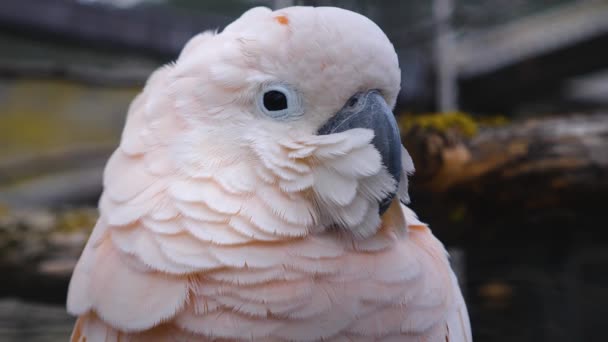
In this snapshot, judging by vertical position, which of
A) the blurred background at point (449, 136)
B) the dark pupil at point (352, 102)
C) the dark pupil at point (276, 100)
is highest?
the dark pupil at point (276, 100)

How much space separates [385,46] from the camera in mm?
1080

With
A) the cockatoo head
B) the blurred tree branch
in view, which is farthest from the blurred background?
the cockatoo head

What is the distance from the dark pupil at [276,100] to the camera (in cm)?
107

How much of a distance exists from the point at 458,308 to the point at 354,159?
51 centimetres

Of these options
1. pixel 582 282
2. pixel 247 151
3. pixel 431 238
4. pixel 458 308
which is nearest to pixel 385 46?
pixel 247 151

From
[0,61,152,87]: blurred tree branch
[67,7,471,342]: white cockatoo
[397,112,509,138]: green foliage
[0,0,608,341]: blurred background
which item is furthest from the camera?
[0,61,152,87]: blurred tree branch

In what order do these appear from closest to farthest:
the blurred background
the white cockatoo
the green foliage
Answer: the white cockatoo, the green foliage, the blurred background

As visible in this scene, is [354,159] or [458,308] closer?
[354,159]

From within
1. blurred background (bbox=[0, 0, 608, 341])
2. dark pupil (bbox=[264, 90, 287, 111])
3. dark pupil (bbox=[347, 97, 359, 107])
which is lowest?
blurred background (bbox=[0, 0, 608, 341])

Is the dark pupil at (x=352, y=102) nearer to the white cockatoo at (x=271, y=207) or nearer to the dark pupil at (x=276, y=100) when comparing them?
the white cockatoo at (x=271, y=207)

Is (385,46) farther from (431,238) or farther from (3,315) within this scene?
(3,315)

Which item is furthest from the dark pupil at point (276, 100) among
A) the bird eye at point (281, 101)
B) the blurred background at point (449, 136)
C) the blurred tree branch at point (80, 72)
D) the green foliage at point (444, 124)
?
the blurred tree branch at point (80, 72)

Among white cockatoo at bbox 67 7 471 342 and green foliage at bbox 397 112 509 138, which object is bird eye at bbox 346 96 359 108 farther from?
green foliage at bbox 397 112 509 138

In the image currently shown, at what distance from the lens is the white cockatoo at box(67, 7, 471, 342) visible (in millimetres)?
1029
